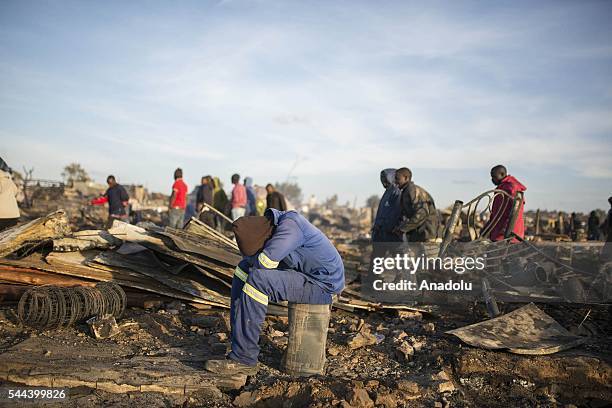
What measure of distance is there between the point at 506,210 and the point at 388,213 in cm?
174

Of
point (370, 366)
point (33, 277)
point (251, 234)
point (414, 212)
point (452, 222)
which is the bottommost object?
point (370, 366)

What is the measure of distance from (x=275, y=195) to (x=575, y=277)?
6.99 m

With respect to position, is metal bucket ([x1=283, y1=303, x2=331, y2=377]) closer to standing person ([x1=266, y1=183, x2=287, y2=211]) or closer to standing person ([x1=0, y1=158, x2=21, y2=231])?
standing person ([x1=0, y1=158, x2=21, y2=231])

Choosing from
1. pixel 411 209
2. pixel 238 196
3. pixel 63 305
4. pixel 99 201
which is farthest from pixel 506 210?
pixel 99 201

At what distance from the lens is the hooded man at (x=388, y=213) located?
712 cm

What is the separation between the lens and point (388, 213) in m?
7.19

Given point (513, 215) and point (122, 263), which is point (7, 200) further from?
point (513, 215)

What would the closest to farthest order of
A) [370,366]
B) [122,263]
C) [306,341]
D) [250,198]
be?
[306,341] < [370,366] < [122,263] < [250,198]

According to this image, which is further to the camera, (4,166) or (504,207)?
(4,166)

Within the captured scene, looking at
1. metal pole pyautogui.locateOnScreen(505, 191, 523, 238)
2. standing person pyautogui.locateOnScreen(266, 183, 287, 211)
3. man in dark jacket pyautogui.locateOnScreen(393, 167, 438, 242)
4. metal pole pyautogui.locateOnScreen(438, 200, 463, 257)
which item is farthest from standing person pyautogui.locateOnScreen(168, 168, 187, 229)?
metal pole pyautogui.locateOnScreen(505, 191, 523, 238)

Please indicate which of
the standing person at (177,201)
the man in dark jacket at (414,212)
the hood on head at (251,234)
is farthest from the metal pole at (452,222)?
the standing person at (177,201)

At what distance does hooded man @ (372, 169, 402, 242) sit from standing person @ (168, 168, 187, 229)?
5521 mm

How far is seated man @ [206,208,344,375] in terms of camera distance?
11.9 ft

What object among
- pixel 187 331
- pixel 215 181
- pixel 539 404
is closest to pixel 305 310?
pixel 187 331
